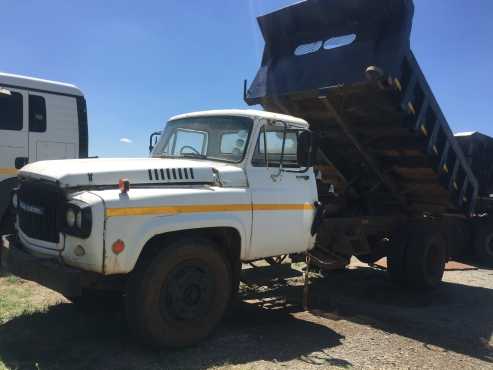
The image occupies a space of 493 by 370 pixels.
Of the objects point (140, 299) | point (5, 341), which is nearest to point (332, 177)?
point (140, 299)

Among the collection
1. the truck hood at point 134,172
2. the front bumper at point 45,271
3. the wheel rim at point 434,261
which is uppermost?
the truck hood at point 134,172

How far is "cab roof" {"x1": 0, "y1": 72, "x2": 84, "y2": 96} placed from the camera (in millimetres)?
7871

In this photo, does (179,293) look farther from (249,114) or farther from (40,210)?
(249,114)

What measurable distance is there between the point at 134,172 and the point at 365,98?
332cm

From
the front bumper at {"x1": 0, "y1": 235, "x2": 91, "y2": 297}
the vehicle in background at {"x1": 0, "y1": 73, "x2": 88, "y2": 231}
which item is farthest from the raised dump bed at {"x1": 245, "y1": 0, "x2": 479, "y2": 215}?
the front bumper at {"x1": 0, "y1": 235, "x2": 91, "y2": 297}

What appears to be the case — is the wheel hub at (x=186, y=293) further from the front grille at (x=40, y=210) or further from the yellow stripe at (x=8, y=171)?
the yellow stripe at (x=8, y=171)

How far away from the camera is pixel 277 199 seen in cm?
538

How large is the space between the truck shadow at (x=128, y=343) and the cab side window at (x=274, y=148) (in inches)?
70.0

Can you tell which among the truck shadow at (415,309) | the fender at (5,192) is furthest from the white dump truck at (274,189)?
the fender at (5,192)

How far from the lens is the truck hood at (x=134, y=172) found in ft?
14.2

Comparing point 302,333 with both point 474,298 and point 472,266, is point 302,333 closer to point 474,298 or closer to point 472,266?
point 474,298

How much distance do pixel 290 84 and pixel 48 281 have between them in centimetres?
423

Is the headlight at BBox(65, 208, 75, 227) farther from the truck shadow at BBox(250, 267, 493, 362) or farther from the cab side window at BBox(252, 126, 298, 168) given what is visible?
the truck shadow at BBox(250, 267, 493, 362)

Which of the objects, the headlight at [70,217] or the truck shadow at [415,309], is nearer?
the headlight at [70,217]
